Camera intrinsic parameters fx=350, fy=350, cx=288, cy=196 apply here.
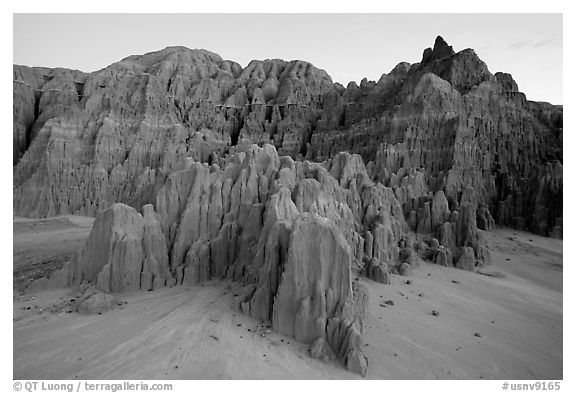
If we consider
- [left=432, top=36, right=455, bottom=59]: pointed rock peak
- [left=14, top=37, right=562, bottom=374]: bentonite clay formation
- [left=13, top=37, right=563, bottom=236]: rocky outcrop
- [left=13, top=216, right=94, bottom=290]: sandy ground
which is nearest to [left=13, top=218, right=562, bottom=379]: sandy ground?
[left=14, top=37, right=562, bottom=374]: bentonite clay formation

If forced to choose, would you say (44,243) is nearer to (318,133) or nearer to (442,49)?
(318,133)

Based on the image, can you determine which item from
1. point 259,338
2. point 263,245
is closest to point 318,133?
point 263,245

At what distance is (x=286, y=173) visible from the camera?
59.9ft

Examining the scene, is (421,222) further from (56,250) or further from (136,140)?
(136,140)

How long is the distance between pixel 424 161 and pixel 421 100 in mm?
7048

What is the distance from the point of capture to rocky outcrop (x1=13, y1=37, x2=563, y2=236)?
112 feet

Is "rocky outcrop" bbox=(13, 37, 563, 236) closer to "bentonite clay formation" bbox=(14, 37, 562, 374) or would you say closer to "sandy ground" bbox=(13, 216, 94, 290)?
"bentonite clay formation" bbox=(14, 37, 562, 374)

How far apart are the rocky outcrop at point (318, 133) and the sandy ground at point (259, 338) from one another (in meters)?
12.2

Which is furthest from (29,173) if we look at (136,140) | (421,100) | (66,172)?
(421,100)

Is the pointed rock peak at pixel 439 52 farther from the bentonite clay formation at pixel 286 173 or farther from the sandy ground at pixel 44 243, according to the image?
the sandy ground at pixel 44 243

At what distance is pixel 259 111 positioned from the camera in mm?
54375

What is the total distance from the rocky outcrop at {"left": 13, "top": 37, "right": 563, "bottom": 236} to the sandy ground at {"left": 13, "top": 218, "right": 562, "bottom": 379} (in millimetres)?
12187

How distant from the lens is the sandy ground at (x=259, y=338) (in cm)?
898

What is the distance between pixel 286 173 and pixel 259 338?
962cm
